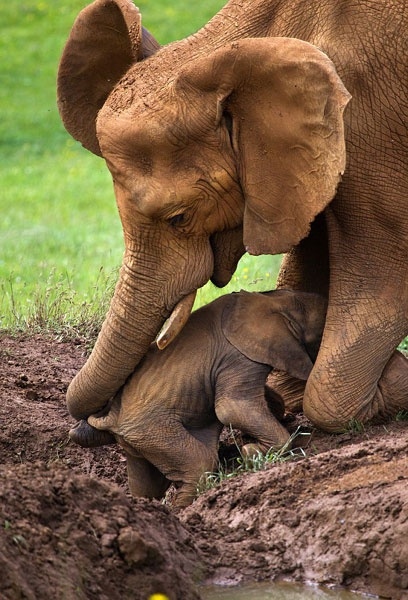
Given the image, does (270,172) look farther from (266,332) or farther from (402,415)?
(402,415)

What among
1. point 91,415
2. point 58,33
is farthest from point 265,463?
point 58,33

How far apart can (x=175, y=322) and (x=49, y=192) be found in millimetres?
14204

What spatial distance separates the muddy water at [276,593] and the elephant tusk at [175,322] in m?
1.68

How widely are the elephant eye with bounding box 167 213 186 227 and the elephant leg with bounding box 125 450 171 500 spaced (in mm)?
1367

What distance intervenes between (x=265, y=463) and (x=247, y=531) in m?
0.86

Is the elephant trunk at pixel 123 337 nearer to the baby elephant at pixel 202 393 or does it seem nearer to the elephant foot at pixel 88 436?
the baby elephant at pixel 202 393

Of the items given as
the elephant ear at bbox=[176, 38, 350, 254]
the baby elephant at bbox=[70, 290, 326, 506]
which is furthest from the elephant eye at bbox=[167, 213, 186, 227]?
the baby elephant at bbox=[70, 290, 326, 506]

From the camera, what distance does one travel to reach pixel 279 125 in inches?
283

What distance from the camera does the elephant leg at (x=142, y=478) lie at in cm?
795

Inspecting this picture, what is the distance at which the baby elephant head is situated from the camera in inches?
308

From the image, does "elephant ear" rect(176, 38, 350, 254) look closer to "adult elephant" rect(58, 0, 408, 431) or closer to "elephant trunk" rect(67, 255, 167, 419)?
"adult elephant" rect(58, 0, 408, 431)

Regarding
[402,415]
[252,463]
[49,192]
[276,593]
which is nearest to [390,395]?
[402,415]

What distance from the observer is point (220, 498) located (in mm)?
7008

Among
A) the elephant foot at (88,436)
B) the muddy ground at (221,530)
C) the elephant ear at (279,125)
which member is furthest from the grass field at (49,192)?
the muddy ground at (221,530)
